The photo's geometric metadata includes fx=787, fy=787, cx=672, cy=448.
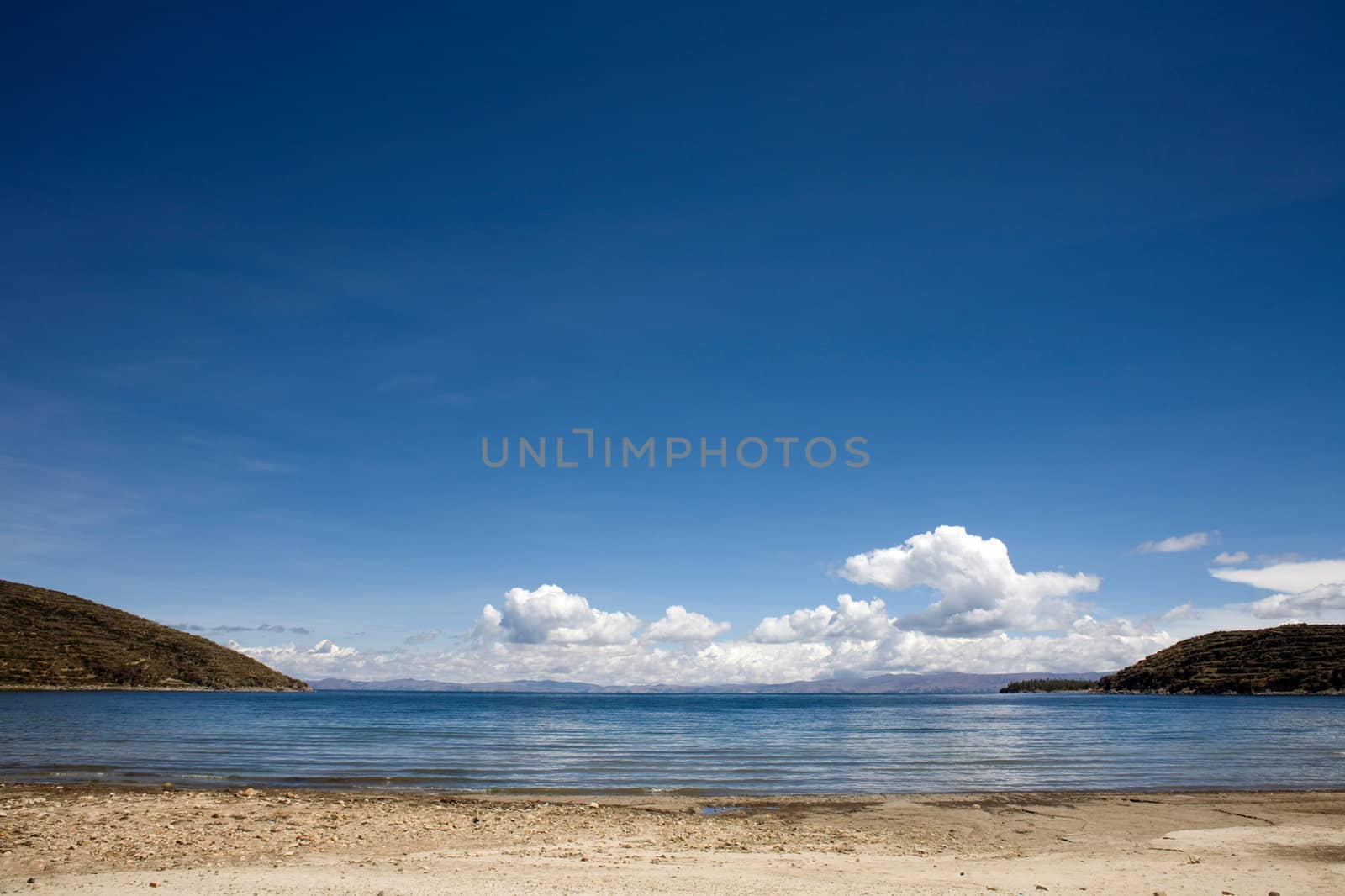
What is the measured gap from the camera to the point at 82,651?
164m

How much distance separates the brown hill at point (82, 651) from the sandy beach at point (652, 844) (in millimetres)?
157198

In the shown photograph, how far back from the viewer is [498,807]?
22.1 m

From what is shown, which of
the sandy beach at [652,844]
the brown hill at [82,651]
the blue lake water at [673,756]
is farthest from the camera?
the brown hill at [82,651]

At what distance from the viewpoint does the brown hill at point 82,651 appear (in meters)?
148

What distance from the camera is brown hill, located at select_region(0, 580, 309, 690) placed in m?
148

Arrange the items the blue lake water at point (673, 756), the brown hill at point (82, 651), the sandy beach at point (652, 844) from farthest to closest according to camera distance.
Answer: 1. the brown hill at point (82, 651)
2. the blue lake water at point (673, 756)
3. the sandy beach at point (652, 844)

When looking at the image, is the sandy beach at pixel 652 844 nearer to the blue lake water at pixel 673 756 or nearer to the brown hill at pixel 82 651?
the blue lake water at pixel 673 756

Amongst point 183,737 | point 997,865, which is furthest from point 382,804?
point 183,737

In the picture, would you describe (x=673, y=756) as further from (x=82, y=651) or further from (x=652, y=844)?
(x=82, y=651)

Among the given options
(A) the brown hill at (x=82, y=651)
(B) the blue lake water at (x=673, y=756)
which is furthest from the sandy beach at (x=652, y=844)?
(A) the brown hill at (x=82, y=651)

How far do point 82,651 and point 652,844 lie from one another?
19504 centimetres

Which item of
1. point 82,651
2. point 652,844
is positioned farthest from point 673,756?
point 82,651

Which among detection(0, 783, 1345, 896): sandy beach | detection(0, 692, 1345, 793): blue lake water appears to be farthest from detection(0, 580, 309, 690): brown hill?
detection(0, 783, 1345, 896): sandy beach

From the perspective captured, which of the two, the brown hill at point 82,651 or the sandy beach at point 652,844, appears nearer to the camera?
the sandy beach at point 652,844
